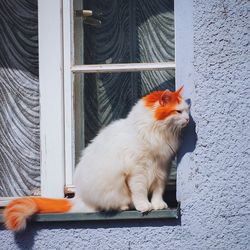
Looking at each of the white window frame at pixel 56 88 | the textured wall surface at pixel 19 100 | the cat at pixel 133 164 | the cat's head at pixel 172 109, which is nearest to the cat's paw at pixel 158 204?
the cat at pixel 133 164

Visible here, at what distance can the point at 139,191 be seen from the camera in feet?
9.44

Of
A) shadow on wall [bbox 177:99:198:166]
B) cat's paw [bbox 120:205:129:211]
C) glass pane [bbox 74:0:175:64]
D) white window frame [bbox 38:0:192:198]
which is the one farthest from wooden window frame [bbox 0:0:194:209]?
shadow on wall [bbox 177:99:198:166]

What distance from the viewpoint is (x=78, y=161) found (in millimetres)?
3225

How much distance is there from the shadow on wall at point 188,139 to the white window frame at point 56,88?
0.38 meters

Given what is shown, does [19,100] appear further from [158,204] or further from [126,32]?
[158,204]

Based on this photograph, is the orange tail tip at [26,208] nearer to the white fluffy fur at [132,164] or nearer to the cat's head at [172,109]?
the white fluffy fur at [132,164]

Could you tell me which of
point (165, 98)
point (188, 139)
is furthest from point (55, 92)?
point (188, 139)

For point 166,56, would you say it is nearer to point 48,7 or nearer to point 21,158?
point 48,7

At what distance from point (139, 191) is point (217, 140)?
44 centimetres

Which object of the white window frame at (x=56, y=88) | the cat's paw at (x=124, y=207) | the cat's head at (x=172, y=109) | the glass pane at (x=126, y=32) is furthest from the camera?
the glass pane at (x=126, y=32)

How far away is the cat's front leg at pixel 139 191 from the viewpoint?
2867 mm

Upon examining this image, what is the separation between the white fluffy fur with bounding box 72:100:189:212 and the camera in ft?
9.40

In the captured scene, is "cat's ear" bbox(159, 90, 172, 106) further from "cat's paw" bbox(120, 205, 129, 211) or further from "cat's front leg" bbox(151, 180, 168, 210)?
"cat's paw" bbox(120, 205, 129, 211)

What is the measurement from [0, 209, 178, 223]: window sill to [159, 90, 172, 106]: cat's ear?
0.51 meters
